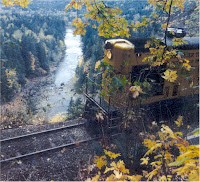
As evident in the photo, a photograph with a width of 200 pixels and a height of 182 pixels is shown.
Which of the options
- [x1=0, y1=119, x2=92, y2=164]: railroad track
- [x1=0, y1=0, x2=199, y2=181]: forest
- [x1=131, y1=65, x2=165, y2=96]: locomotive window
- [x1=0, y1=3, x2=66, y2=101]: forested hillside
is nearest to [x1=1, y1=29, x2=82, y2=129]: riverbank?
[x1=0, y1=3, x2=66, y2=101]: forested hillside

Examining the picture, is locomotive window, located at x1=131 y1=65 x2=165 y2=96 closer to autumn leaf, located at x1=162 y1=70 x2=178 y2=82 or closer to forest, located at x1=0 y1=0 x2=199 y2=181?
forest, located at x1=0 y1=0 x2=199 y2=181

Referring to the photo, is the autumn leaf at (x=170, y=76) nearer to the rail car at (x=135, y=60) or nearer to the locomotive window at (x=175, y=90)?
the rail car at (x=135, y=60)

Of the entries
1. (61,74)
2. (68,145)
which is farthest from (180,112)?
(61,74)

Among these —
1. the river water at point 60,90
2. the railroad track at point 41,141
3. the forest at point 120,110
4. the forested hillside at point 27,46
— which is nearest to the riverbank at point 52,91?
the river water at point 60,90

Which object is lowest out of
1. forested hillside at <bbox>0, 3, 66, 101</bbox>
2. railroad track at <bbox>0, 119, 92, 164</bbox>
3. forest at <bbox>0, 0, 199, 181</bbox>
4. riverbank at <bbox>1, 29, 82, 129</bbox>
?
riverbank at <bbox>1, 29, 82, 129</bbox>

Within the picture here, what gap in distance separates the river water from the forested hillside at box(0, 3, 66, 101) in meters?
3.05

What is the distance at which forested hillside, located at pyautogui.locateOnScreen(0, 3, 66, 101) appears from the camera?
30.8 metres

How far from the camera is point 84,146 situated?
6199 mm

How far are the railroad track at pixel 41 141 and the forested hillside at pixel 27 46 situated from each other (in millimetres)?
18790

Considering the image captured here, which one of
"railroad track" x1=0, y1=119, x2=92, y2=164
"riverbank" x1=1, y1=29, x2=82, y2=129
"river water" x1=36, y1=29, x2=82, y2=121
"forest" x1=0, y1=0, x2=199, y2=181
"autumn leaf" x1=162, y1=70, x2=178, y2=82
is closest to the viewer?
"forest" x1=0, y1=0, x2=199, y2=181

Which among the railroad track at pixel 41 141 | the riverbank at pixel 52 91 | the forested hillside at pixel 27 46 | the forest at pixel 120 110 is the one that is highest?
the forest at pixel 120 110

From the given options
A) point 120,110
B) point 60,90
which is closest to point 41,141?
point 120,110

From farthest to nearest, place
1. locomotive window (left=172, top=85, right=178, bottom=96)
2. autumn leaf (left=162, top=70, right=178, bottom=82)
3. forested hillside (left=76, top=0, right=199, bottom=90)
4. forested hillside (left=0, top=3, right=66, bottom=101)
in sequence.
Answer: forested hillside (left=0, top=3, right=66, bottom=101)
forested hillside (left=76, top=0, right=199, bottom=90)
locomotive window (left=172, top=85, right=178, bottom=96)
autumn leaf (left=162, top=70, right=178, bottom=82)

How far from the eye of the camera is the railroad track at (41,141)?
5.88m
